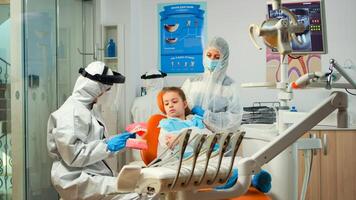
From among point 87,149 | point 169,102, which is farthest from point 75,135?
point 169,102

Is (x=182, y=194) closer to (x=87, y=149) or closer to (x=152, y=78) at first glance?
(x=87, y=149)

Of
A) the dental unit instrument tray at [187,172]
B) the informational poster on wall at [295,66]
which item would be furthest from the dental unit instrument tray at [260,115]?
the dental unit instrument tray at [187,172]

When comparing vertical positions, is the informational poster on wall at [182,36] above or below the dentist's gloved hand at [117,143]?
above

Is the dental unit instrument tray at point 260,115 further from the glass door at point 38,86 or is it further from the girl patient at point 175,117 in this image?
the glass door at point 38,86

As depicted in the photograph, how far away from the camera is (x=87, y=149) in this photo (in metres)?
2.24

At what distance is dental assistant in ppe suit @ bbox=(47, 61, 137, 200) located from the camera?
7.25 ft

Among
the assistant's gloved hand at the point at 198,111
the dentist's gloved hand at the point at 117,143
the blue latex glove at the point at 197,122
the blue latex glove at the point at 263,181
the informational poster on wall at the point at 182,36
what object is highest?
the informational poster on wall at the point at 182,36

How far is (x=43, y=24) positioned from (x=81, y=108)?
3.21 ft

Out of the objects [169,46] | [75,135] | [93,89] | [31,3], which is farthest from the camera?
[169,46]

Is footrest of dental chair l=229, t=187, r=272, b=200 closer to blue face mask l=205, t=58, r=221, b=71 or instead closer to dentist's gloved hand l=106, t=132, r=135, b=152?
dentist's gloved hand l=106, t=132, r=135, b=152

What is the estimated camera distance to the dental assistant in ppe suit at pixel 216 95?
2602mm

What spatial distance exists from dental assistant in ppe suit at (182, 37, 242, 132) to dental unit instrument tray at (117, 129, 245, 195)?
1363 millimetres

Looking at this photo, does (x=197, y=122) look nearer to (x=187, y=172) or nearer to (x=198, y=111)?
(x=198, y=111)

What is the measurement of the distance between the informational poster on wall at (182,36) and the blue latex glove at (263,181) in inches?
93.9
